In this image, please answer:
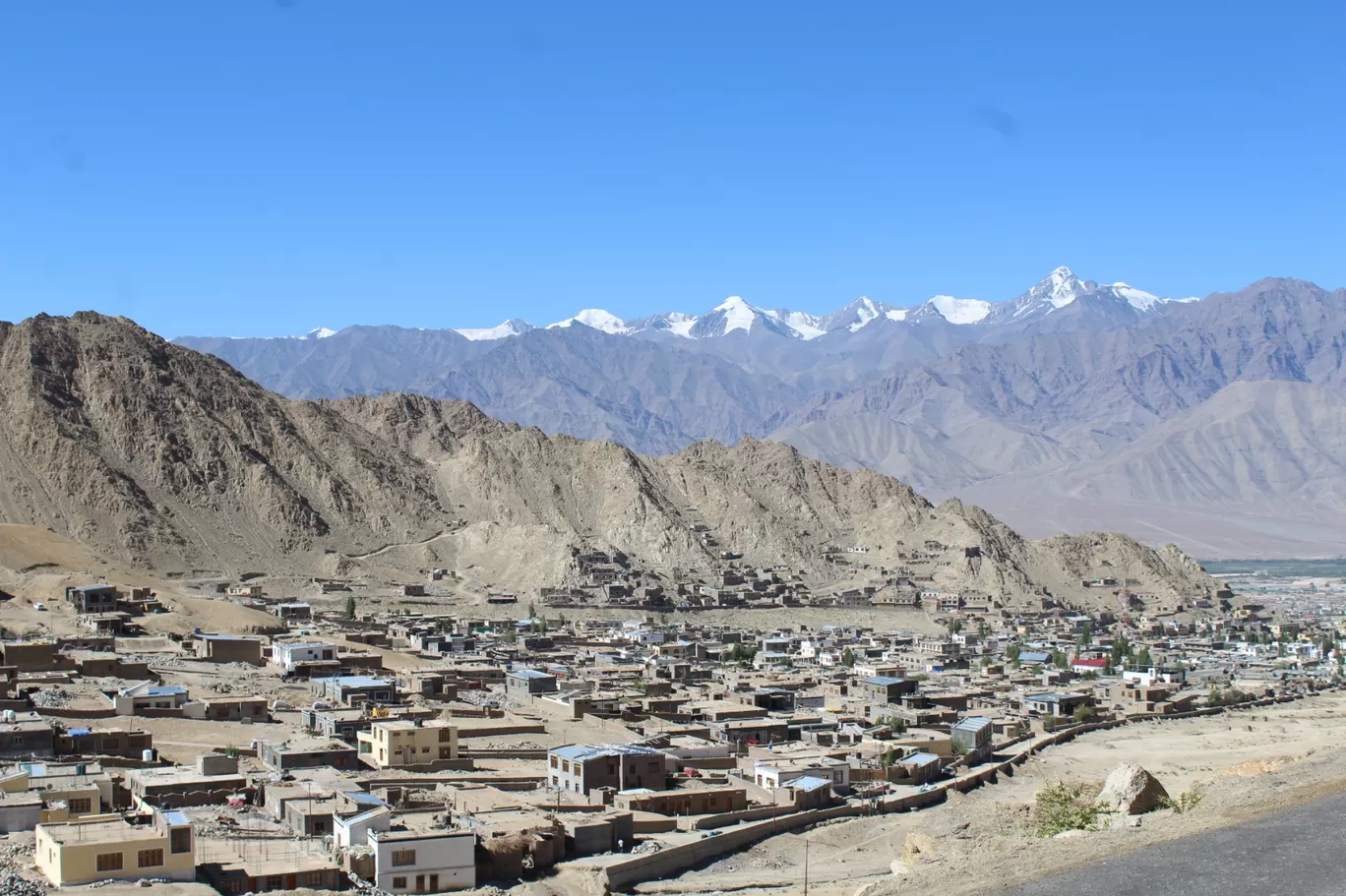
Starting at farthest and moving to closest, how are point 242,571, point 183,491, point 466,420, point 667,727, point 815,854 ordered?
point 466,420
point 183,491
point 242,571
point 667,727
point 815,854

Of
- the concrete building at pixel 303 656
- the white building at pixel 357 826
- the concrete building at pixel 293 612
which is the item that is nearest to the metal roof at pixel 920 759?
the white building at pixel 357 826

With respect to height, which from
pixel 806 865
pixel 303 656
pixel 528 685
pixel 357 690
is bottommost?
pixel 806 865

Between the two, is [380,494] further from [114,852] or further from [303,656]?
[114,852]

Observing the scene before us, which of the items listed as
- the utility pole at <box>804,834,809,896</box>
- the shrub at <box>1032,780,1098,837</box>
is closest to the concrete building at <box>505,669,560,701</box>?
the utility pole at <box>804,834,809,896</box>

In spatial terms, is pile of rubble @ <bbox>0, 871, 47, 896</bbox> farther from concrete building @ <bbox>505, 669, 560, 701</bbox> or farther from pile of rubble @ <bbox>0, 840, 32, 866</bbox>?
concrete building @ <bbox>505, 669, 560, 701</bbox>

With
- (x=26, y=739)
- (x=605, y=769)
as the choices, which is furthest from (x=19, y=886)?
(x=605, y=769)

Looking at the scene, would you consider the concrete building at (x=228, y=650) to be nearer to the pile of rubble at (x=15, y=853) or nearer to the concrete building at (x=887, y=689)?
the concrete building at (x=887, y=689)

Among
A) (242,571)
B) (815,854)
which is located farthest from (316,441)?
(815,854)

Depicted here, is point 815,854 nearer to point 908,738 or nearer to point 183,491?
point 908,738
